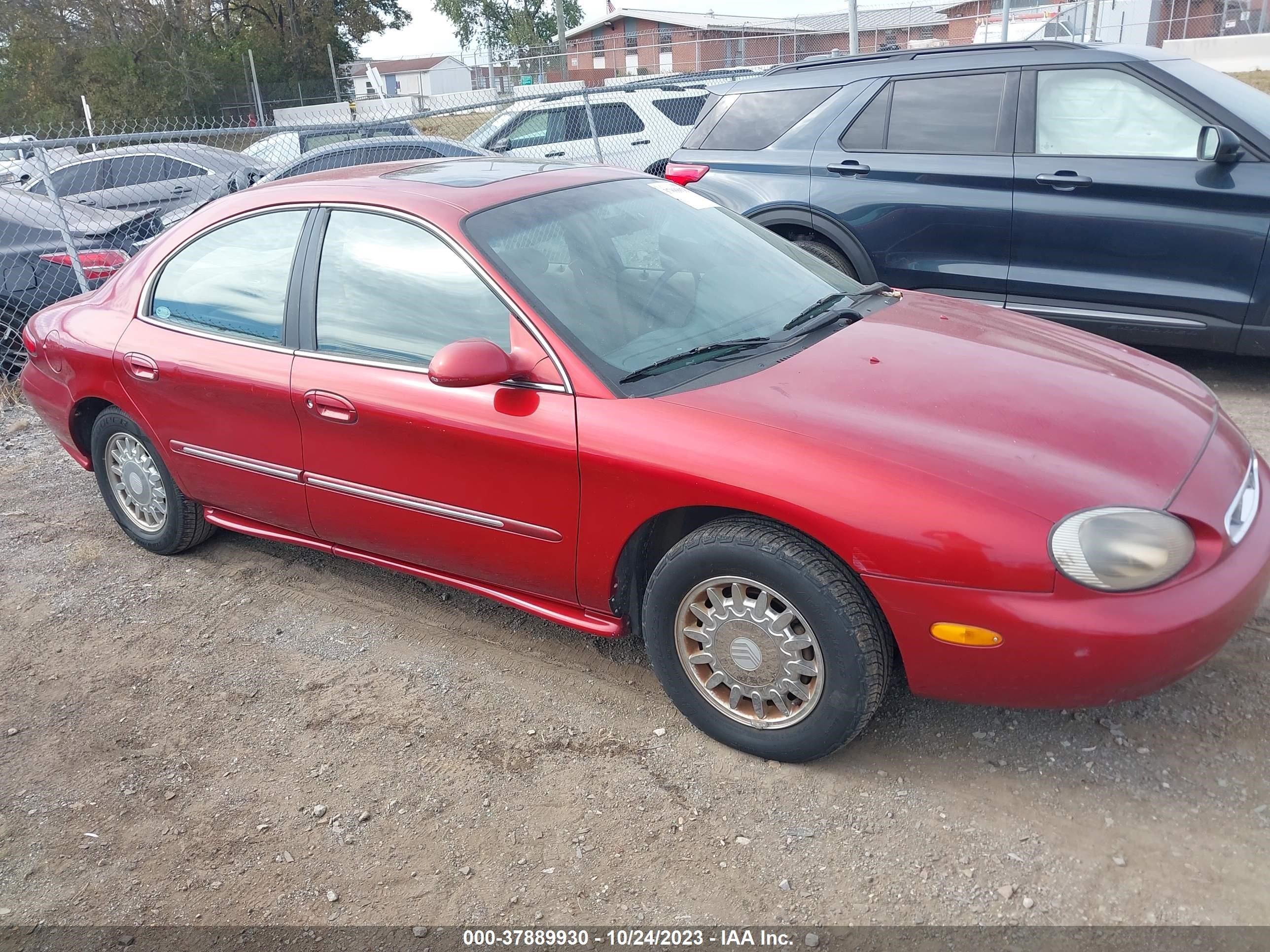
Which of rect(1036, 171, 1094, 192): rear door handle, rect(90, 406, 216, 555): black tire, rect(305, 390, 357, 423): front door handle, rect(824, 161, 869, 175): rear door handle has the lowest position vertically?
rect(90, 406, 216, 555): black tire

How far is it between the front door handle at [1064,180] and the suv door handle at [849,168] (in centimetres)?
104

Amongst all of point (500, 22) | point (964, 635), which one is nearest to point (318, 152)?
point (964, 635)

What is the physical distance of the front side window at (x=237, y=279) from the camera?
12.5 feet

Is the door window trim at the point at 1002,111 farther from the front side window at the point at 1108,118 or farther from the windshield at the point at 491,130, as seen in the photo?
the windshield at the point at 491,130

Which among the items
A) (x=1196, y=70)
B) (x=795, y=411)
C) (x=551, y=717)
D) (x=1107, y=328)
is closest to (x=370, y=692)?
(x=551, y=717)

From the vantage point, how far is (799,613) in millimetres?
2766

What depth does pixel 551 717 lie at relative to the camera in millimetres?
3338

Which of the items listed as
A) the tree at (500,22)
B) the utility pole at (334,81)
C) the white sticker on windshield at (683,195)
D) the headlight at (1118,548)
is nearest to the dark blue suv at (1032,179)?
the white sticker on windshield at (683,195)

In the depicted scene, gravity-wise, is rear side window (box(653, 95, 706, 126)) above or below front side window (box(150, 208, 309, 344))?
above

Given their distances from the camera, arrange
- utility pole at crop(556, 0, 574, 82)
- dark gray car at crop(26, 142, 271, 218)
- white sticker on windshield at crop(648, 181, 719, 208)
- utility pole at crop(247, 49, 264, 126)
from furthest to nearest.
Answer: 1. utility pole at crop(556, 0, 574, 82)
2. utility pole at crop(247, 49, 264, 126)
3. dark gray car at crop(26, 142, 271, 218)
4. white sticker on windshield at crop(648, 181, 719, 208)

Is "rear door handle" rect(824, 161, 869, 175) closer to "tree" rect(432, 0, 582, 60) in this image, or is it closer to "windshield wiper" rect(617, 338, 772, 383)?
"windshield wiper" rect(617, 338, 772, 383)

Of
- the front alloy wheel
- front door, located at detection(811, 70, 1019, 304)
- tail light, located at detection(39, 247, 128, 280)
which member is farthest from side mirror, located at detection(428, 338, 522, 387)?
tail light, located at detection(39, 247, 128, 280)

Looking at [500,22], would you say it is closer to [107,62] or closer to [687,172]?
[107,62]

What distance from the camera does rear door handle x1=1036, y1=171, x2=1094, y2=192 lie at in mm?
5680
